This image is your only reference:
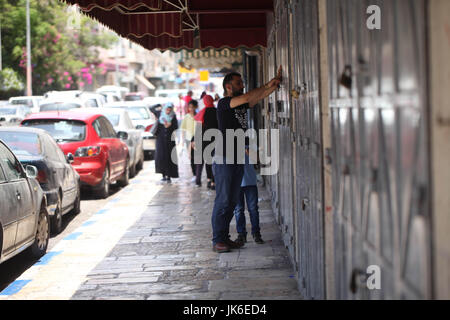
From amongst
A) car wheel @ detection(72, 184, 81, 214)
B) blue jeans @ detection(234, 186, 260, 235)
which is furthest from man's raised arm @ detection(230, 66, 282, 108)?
car wheel @ detection(72, 184, 81, 214)

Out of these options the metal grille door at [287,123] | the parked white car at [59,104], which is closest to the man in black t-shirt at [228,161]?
the metal grille door at [287,123]

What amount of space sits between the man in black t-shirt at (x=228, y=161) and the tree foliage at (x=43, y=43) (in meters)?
36.7

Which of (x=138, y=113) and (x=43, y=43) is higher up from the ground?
(x=43, y=43)

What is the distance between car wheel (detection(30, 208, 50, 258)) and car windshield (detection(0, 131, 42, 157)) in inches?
64.8

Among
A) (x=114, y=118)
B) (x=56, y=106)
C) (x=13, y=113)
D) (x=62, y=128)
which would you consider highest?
(x=13, y=113)

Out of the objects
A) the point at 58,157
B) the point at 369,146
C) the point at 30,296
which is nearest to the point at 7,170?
the point at 30,296

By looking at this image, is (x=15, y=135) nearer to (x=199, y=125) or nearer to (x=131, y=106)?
(x=199, y=125)

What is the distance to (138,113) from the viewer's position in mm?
24125

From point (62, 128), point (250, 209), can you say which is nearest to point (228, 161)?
point (250, 209)

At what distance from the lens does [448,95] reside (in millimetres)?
1967

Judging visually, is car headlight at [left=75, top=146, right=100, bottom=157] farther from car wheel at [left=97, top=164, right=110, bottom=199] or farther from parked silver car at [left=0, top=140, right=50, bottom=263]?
parked silver car at [left=0, top=140, right=50, bottom=263]

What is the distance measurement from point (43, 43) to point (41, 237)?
39270 millimetres

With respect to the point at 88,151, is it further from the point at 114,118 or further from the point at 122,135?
the point at 114,118

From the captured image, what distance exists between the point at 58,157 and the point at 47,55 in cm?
3729
